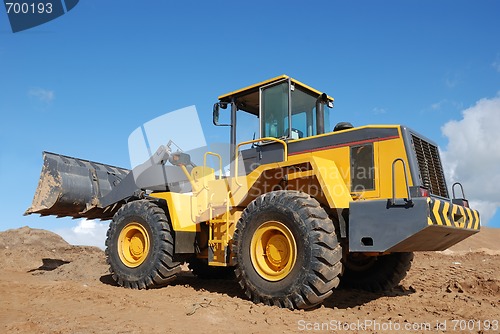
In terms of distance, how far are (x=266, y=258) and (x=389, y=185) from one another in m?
1.88

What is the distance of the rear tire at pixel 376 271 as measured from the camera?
7.22 meters

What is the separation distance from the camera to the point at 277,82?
23.5 ft

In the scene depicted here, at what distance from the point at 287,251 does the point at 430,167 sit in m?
2.29

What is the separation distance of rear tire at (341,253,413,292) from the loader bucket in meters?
5.29

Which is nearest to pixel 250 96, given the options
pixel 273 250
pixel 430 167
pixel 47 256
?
pixel 273 250

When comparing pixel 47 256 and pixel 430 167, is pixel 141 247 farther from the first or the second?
pixel 47 256

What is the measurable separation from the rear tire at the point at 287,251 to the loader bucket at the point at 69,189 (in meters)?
4.52

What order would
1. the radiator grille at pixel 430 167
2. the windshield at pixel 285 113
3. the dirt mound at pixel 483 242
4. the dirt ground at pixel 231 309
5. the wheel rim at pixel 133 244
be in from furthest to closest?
the dirt mound at pixel 483 242, the wheel rim at pixel 133 244, the windshield at pixel 285 113, the radiator grille at pixel 430 167, the dirt ground at pixel 231 309

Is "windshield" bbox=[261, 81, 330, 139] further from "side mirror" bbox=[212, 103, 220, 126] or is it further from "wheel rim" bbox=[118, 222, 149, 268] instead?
"wheel rim" bbox=[118, 222, 149, 268]

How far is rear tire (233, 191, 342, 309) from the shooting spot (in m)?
5.39

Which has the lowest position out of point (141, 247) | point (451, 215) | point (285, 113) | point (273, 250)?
point (141, 247)

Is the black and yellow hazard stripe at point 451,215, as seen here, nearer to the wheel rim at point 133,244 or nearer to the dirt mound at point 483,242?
the wheel rim at point 133,244

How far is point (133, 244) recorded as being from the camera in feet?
26.6

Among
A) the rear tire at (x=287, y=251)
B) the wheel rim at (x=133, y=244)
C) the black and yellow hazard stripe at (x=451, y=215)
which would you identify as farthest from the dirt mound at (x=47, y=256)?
the black and yellow hazard stripe at (x=451, y=215)
